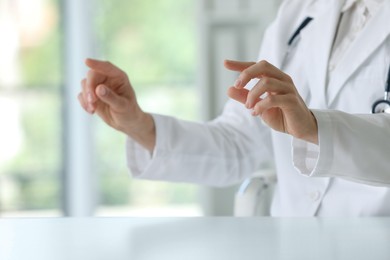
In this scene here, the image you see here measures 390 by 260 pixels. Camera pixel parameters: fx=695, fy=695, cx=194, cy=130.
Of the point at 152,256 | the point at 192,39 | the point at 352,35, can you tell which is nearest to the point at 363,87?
the point at 352,35

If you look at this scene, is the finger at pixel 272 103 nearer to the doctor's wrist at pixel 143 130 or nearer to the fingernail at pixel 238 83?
the fingernail at pixel 238 83

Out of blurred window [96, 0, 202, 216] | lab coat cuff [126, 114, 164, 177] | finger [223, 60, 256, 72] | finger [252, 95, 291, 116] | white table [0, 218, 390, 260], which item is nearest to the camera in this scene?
white table [0, 218, 390, 260]

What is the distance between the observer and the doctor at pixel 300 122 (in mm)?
1013

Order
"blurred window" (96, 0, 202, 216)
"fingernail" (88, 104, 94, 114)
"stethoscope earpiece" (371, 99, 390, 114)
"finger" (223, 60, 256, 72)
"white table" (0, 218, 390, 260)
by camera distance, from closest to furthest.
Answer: "white table" (0, 218, 390, 260), "finger" (223, 60, 256, 72), "stethoscope earpiece" (371, 99, 390, 114), "fingernail" (88, 104, 94, 114), "blurred window" (96, 0, 202, 216)

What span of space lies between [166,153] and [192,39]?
8.72 ft

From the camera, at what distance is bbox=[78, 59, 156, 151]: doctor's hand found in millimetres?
1265

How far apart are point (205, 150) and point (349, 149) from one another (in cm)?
49

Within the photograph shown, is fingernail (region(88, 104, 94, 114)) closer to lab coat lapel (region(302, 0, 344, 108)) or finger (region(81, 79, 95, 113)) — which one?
finger (region(81, 79, 95, 113))

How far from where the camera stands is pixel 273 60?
1.50 m

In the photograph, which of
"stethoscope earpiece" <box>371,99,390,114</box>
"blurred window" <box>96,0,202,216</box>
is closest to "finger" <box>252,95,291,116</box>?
"stethoscope earpiece" <box>371,99,390,114</box>

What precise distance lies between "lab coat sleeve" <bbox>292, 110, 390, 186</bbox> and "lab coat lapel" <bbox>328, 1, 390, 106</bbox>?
0.22 meters

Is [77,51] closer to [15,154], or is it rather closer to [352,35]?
[15,154]

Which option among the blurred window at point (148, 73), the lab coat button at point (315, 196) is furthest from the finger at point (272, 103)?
the blurred window at point (148, 73)

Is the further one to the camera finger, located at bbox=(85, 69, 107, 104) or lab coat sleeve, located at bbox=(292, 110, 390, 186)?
finger, located at bbox=(85, 69, 107, 104)
